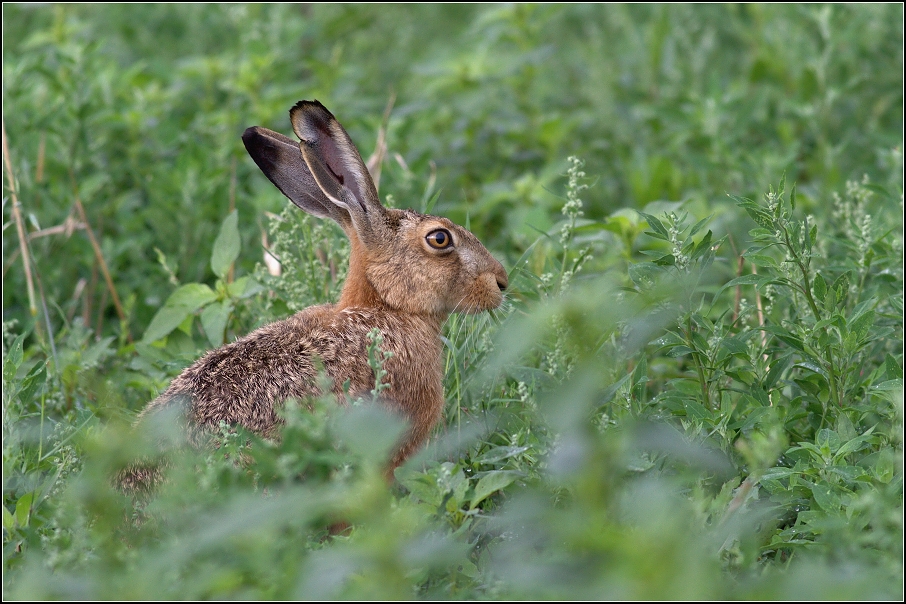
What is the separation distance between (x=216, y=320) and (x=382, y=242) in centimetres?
83

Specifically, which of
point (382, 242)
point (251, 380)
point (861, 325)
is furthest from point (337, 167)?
point (861, 325)

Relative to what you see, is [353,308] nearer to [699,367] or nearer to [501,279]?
[501,279]

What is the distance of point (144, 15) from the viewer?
29.6ft

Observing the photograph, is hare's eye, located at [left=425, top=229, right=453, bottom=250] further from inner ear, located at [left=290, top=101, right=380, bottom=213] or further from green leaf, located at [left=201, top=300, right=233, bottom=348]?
green leaf, located at [left=201, top=300, right=233, bottom=348]

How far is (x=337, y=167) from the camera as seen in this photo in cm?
467

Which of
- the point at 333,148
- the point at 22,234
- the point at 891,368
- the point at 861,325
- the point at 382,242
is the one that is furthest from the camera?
the point at 22,234

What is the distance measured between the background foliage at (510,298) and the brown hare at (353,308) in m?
0.16

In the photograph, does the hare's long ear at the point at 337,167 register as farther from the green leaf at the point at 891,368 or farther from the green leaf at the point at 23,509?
the green leaf at the point at 891,368

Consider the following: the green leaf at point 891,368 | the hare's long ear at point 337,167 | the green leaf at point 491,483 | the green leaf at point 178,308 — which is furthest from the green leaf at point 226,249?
the green leaf at point 891,368

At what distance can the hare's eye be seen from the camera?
477 centimetres

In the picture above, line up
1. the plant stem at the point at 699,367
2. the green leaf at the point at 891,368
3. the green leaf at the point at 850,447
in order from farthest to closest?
the green leaf at the point at 891,368, the plant stem at the point at 699,367, the green leaf at the point at 850,447

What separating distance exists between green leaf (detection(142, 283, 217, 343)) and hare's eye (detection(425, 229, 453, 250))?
1.03 m

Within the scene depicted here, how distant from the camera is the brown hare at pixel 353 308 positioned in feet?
12.6

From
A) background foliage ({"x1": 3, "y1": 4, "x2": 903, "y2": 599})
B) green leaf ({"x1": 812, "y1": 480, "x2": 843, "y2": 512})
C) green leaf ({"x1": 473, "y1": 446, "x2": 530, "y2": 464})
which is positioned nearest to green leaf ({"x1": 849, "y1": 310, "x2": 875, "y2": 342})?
background foliage ({"x1": 3, "y1": 4, "x2": 903, "y2": 599})
